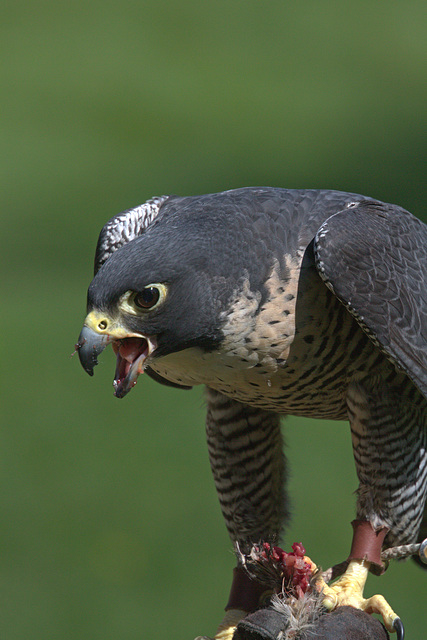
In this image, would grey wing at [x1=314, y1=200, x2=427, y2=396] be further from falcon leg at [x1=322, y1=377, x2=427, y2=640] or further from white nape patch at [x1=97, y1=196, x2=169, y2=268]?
white nape patch at [x1=97, y1=196, x2=169, y2=268]

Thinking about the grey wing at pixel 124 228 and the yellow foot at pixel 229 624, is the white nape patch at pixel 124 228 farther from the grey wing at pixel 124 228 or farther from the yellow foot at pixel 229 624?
the yellow foot at pixel 229 624

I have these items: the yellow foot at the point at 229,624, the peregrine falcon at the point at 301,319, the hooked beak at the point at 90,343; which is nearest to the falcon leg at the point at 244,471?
the yellow foot at the point at 229,624

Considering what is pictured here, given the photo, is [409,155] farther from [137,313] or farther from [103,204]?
[137,313]

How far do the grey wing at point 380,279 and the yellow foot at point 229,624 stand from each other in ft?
3.30

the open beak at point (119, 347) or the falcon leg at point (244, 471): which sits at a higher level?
the open beak at point (119, 347)

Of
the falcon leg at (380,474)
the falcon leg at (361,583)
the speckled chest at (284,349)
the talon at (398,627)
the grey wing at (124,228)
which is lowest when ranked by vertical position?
the talon at (398,627)

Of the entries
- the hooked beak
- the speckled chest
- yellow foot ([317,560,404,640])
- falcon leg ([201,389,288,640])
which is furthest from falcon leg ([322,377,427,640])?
the hooked beak

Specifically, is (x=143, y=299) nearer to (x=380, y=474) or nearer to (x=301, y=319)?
(x=301, y=319)

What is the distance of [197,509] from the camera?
5984 mm

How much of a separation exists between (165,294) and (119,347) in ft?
0.63

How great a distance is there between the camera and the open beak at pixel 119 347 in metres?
2.13

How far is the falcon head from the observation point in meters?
2.13

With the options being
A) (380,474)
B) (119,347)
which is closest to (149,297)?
(119,347)

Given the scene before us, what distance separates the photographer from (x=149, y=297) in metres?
2.14
